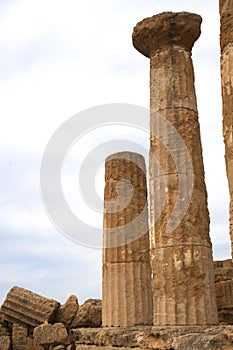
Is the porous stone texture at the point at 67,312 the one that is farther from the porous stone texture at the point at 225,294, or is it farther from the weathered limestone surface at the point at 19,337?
the porous stone texture at the point at 225,294

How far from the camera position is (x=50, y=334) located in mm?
17531

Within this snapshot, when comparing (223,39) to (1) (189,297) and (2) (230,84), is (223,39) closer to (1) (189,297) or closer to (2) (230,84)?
(2) (230,84)

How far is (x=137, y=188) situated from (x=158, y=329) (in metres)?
5.41

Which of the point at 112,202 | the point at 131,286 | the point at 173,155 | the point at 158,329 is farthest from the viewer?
the point at 112,202

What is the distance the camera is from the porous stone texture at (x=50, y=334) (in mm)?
17500

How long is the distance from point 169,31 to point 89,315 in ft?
35.8

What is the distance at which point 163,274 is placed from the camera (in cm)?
948

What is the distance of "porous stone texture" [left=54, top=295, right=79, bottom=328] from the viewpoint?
60.0 feet

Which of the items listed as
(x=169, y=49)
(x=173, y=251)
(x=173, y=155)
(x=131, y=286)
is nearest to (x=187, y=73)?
(x=169, y=49)

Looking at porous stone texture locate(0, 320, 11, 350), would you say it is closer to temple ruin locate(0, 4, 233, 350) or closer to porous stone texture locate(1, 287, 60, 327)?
porous stone texture locate(1, 287, 60, 327)

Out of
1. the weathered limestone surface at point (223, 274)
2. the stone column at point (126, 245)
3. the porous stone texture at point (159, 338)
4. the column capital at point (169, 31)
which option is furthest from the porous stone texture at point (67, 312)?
the column capital at point (169, 31)

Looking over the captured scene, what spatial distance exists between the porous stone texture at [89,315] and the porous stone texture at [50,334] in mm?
634

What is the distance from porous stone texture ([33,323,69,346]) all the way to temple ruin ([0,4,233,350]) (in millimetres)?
5482

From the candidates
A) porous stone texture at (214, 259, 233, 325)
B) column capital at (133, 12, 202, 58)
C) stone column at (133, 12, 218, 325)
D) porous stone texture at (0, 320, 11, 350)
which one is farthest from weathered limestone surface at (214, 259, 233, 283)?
porous stone texture at (0, 320, 11, 350)
